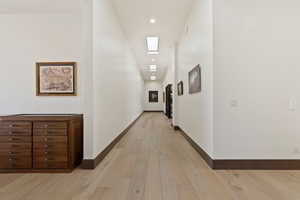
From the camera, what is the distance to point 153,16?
461 centimetres

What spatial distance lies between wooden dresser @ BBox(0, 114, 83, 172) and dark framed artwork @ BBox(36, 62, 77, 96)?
3.20ft

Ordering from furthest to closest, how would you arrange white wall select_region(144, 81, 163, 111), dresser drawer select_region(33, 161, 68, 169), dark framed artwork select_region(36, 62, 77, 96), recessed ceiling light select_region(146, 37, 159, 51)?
white wall select_region(144, 81, 163, 111) < recessed ceiling light select_region(146, 37, 159, 51) < dark framed artwork select_region(36, 62, 77, 96) < dresser drawer select_region(33, 161, 68, 169)

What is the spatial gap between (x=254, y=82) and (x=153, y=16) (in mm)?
3138

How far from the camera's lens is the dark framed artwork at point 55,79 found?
3668mm

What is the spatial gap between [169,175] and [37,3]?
13.6 feet

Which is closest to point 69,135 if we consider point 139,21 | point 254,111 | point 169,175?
point 169,175

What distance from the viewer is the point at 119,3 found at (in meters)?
3.98

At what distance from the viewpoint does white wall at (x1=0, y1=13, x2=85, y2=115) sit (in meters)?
3.68

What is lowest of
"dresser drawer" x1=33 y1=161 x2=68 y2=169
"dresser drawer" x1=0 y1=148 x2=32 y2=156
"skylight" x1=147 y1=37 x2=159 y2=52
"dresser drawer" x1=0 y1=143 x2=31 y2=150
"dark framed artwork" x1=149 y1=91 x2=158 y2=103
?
"dresser drawer" x1=33 y1=161 x2=68 y2=169

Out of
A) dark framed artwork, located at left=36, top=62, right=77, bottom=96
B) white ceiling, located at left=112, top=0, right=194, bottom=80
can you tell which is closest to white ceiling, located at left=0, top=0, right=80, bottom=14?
white ceiling, located at left=112, top=0, right=194, bottom=80

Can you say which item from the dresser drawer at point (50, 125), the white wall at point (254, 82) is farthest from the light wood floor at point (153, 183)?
the dresser drawer at point (50, 125)

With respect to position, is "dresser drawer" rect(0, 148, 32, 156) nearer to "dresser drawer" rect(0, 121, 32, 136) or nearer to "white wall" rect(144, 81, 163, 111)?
"dresser drawer" rect(0, 121, 32, 136)

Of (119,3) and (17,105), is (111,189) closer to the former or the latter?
(17,105)

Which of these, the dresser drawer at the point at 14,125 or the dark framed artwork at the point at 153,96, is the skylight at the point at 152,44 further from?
the dark framed artwork at the point at 153,96
